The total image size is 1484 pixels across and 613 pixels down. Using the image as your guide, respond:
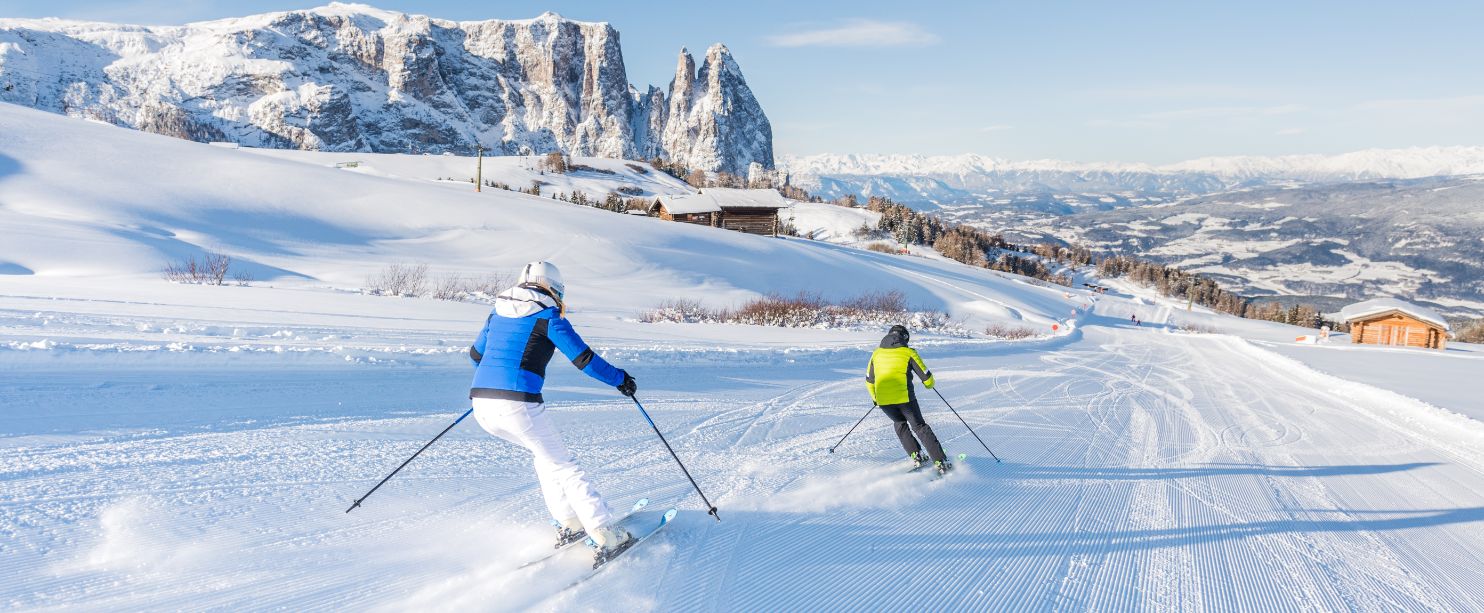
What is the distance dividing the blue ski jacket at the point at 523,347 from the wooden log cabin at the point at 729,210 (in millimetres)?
57543

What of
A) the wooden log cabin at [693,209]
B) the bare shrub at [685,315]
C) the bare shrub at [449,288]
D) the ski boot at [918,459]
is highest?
the wooden log cabin at [693,209]

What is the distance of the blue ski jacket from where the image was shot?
392 cm

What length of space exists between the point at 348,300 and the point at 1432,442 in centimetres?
1891

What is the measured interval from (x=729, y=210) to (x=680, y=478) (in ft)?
189

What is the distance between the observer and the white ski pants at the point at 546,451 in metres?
3.94

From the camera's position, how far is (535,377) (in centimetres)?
398

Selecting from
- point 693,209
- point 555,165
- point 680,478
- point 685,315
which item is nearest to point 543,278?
point 680,478

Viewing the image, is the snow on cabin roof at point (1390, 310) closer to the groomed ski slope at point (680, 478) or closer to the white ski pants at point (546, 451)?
the groomed ski slope at point (680, 478)

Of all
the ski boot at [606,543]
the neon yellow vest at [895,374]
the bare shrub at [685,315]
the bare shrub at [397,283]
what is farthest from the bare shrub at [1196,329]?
the ski boot at [606,543]

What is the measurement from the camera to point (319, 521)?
4.42m

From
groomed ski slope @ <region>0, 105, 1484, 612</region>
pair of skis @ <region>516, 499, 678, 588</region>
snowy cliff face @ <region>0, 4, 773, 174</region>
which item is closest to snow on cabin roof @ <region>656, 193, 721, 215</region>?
groomed ski slope @ <region>0, 105, 1484, 612</region>

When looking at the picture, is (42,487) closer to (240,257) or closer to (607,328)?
(607,328)

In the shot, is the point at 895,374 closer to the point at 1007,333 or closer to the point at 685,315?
the point at 685,315

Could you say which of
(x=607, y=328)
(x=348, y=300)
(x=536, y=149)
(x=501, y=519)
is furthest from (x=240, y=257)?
(x=536, y=149)
